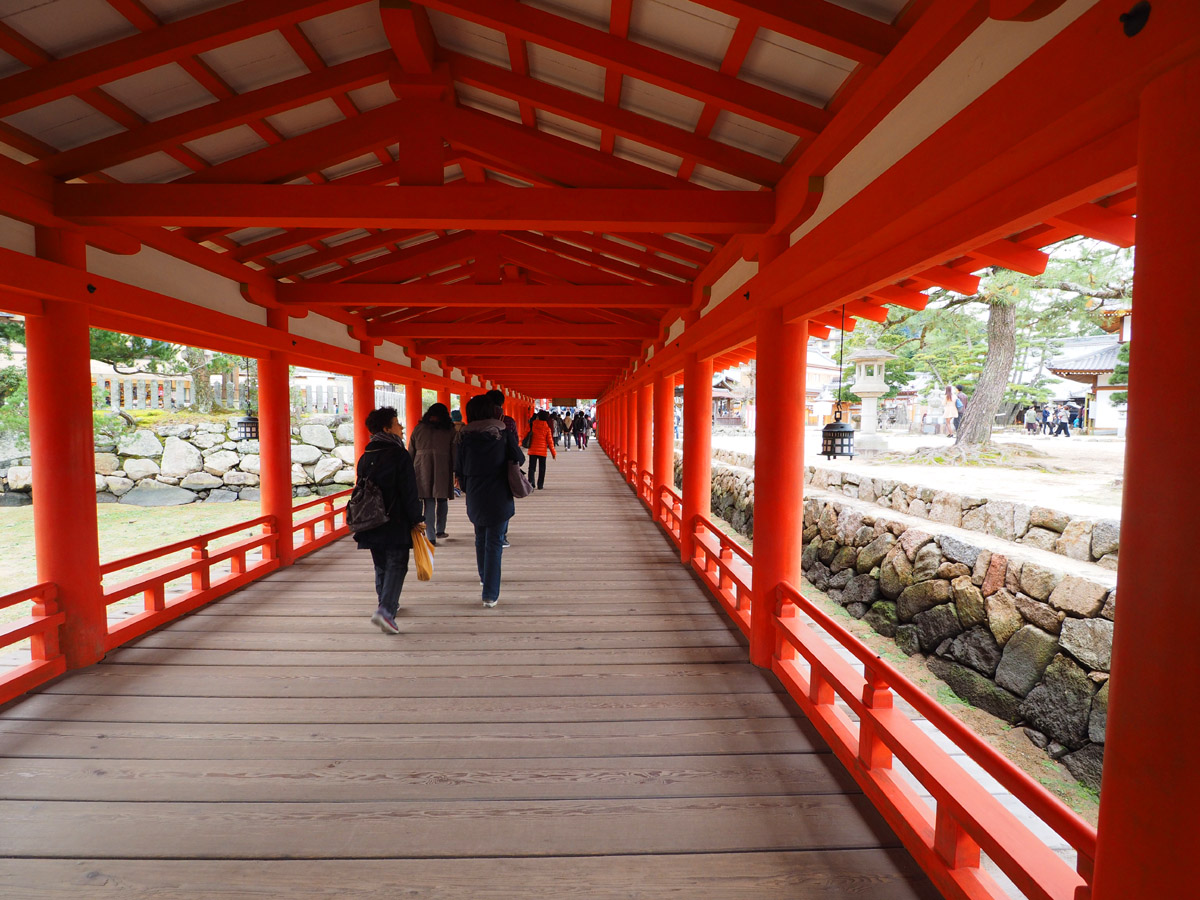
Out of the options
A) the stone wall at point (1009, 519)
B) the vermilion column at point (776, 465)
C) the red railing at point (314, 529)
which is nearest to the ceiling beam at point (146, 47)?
the vermilion column at point (776, 465)

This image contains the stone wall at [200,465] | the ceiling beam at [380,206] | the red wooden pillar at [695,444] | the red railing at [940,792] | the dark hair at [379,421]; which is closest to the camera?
the red railing at [940,792]

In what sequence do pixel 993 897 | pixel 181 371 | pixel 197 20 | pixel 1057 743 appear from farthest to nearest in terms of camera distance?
pixel 181 371
pixel 1057 743
pixel 197 20
pixel 993 897

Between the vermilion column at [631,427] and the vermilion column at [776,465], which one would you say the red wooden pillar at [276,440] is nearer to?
the vermilion column at [776,465]

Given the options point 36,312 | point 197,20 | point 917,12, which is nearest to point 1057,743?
point 917,12

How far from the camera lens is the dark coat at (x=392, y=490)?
3574mm

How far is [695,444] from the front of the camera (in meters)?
6.05

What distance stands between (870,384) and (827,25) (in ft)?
30.7

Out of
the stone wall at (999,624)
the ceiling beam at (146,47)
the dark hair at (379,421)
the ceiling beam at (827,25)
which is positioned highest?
the ceiling beam at (146,47)

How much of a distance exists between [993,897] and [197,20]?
4.28 m

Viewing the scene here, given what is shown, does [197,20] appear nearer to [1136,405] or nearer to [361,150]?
[361,150]

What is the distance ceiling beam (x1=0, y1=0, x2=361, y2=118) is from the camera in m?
2.42

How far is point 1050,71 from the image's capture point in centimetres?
130

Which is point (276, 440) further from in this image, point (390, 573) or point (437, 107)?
point (437, 107)

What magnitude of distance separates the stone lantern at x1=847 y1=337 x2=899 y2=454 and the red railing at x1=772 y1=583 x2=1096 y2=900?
819cm
